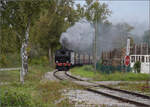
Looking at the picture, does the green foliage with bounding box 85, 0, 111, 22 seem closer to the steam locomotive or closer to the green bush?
the steam locomotive

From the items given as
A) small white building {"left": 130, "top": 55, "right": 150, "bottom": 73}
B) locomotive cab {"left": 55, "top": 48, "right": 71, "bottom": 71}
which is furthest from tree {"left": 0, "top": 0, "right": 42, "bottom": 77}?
small white building {"left": 130, "top": 55, "right": 150, "bottom": 73}

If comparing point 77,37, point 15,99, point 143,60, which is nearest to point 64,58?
point 77,37

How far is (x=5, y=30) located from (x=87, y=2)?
1121 centimetres

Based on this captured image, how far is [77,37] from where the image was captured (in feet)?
98.5

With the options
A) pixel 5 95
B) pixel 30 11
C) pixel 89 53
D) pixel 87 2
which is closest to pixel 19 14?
pixel 30 11

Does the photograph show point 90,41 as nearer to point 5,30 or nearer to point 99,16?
point 99,16

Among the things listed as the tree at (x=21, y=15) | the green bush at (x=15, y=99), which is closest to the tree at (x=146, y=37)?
the tree at (x=21, y=15)

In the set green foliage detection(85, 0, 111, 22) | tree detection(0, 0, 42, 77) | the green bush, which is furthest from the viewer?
green foliage detection(85, 0, 111, 22)

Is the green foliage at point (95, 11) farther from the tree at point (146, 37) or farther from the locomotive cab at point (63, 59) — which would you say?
the tree at point (146, 37)

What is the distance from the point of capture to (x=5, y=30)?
41.1 feet

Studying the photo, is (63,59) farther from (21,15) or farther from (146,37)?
(21,15)

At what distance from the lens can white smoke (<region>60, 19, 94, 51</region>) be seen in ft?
98.1

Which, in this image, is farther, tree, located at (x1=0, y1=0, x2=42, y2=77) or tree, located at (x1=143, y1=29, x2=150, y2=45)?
tree, located at (x1=143, y1=29, x2=150, y2=45)

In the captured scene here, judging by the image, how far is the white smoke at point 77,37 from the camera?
2991 cm
